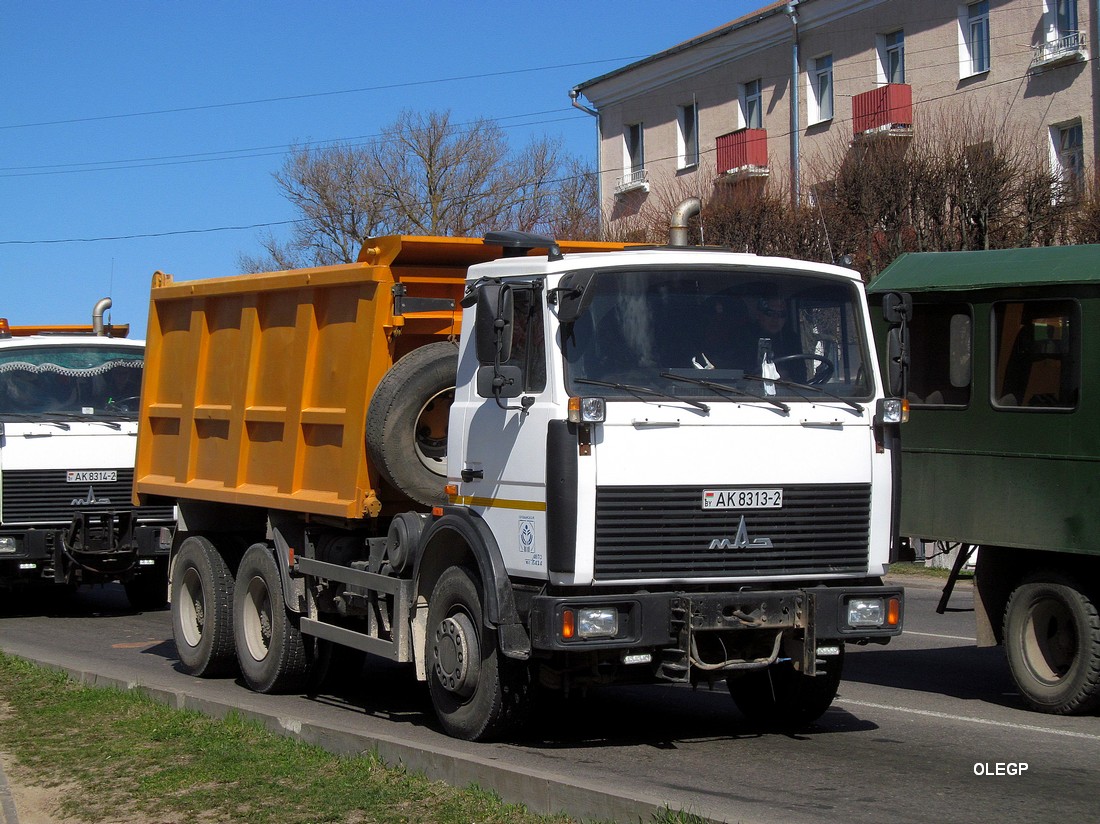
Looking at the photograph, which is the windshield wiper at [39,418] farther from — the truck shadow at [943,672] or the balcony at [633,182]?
the balcony at [633,182]

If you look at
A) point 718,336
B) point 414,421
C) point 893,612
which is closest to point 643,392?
point 718,336

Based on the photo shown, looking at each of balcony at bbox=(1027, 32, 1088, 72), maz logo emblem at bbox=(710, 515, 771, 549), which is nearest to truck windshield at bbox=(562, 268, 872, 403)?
maz logo emblem at bbox=(710, 515, 771, 549)

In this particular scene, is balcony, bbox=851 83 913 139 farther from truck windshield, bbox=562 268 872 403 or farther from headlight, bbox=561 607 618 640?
headlight, bbox=561 607 618 640

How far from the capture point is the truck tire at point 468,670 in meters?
7.40

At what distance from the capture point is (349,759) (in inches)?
278

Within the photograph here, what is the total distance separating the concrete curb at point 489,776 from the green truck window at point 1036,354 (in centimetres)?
422

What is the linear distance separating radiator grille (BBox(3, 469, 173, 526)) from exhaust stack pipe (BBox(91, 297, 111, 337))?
2387mm

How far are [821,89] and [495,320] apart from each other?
932 inches

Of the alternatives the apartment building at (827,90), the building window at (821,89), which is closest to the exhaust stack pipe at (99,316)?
the apartment building at (827,90)

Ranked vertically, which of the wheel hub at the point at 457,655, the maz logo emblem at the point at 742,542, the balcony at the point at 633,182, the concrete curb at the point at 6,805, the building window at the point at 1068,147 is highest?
the balcony at the point at 633,182

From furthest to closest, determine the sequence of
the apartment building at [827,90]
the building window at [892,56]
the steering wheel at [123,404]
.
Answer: the building window at [892,56] < the apartment building at [827,90] < the steering wheel at [123,404]

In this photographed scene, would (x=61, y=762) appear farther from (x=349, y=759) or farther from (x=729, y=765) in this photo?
(x=729, y=765)

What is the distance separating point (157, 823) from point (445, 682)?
1903mm

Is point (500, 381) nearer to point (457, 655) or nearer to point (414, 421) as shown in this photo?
point (414, 421)
